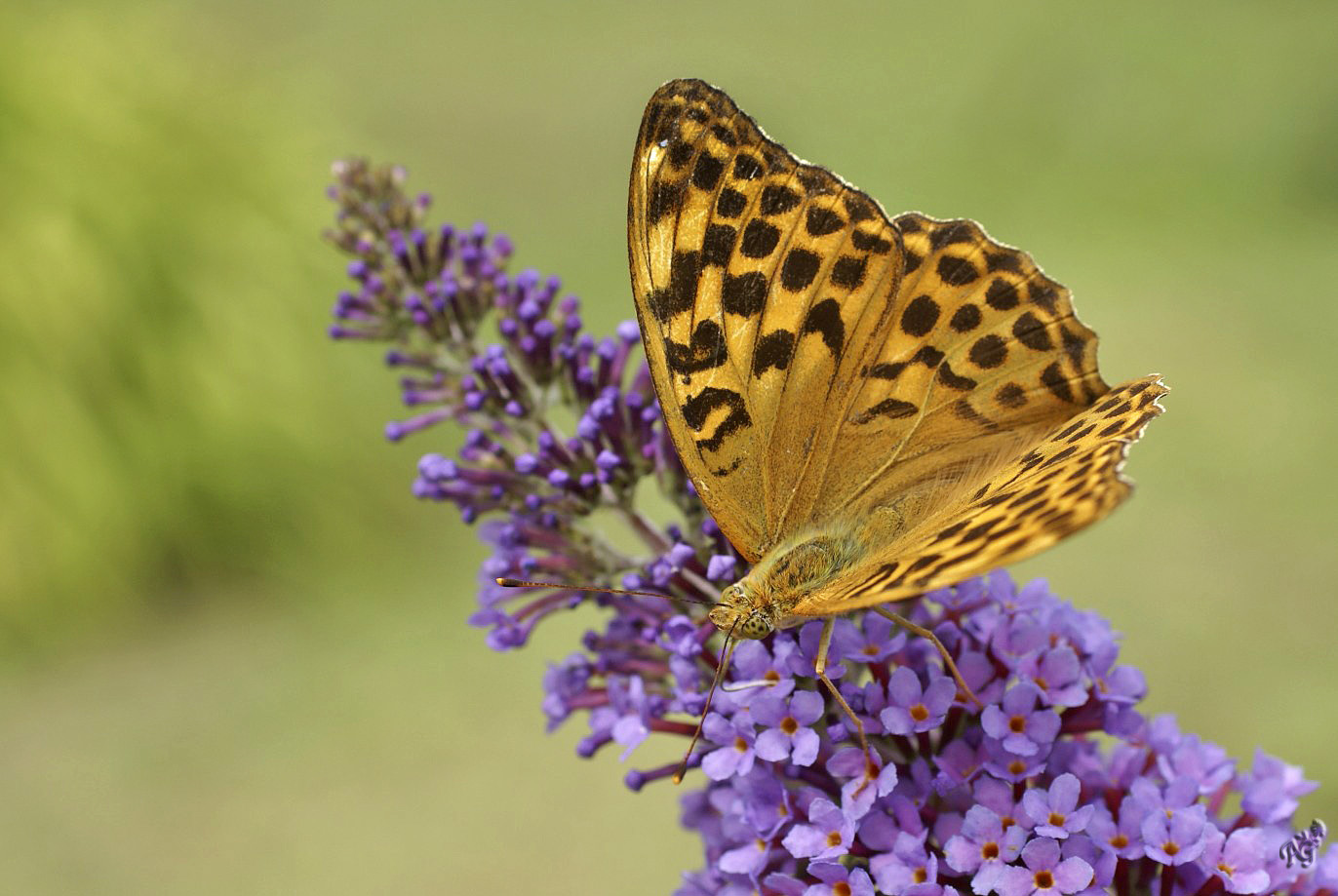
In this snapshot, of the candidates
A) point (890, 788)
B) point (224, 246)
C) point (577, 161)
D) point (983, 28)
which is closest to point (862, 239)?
point (890, 788)

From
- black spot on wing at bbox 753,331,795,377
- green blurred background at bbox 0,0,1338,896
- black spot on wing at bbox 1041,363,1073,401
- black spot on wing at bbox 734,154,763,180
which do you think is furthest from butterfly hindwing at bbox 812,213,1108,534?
green blurred background at bbox 0,0,1338,896

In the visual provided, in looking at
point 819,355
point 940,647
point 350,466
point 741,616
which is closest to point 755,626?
point 741,616

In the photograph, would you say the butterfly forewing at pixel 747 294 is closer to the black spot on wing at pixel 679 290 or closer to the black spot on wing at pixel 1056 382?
the black spot on wing at pixel 679 290

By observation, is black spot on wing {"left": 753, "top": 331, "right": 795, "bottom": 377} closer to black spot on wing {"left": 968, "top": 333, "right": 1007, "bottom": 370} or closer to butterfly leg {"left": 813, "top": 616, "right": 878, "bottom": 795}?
black spot on wing {"left": 968, "top": 333, "right": 1007, "bottom": 370}

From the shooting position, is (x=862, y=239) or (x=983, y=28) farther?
(x=983, y=28)

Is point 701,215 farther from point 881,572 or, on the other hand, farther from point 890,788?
point 890,788

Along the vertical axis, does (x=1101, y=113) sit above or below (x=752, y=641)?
above
